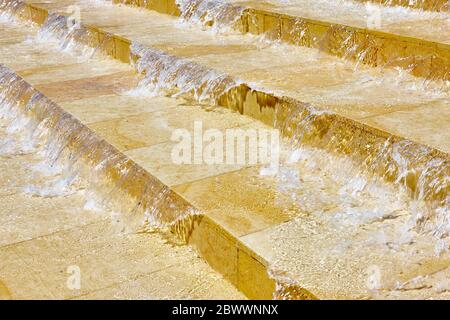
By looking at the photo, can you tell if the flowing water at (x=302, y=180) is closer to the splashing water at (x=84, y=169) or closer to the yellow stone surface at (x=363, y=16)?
the splashing water at (x=84, y=169)

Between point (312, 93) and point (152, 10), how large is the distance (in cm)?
408

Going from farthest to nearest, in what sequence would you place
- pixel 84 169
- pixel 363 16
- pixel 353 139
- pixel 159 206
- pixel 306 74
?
pixel 363 16 < pixel 306 74 < pixel 84 169 < pixel 353 139 < pixel 159 206

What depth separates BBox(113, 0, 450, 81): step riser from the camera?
188 inches

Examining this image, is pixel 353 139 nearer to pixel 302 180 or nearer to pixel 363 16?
pixel 302 180

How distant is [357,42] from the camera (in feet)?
17.5

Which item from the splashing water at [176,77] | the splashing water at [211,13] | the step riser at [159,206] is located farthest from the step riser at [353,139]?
the splashing water at [211,13]

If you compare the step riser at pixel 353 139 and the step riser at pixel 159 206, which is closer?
the step riser at pixel 159 206

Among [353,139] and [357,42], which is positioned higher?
[357,42]

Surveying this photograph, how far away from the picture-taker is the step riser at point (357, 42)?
4.77 metres

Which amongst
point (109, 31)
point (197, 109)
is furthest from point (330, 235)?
point (109, 31)

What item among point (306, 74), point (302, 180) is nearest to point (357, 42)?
point (306, 74)

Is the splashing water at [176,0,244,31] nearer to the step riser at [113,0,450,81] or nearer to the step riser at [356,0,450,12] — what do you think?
the step riser at [113,0,450,81]

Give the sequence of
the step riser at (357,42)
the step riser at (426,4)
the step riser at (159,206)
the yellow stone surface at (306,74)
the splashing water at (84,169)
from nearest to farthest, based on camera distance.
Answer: the step riser at (159,206)
the splashing water at (84,169)
the yellow stone surface at (306,74)
the step riser at (357,42)
the step riser at (426,4)
